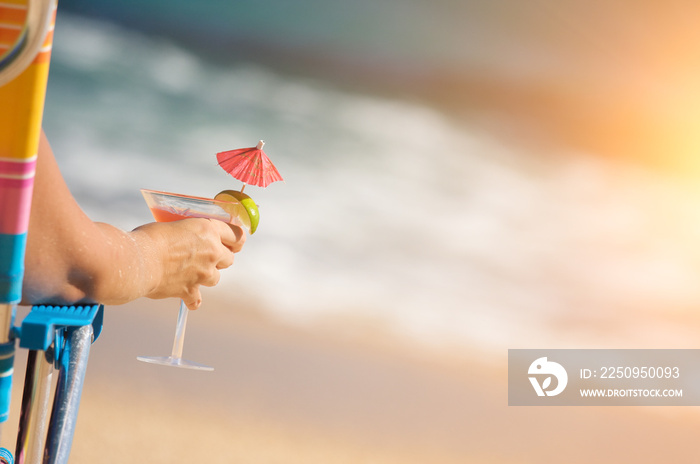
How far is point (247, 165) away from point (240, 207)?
22 cm

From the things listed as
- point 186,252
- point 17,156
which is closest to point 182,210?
point 186,252

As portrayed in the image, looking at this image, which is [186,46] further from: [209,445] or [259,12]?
[209,445]

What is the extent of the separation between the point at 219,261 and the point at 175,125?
2.10 meters

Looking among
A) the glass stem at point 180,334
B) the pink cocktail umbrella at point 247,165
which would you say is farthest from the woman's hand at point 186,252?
the pink cocktail umbrella at point 247,165

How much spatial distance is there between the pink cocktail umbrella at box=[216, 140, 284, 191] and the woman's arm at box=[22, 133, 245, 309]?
1.32 ft

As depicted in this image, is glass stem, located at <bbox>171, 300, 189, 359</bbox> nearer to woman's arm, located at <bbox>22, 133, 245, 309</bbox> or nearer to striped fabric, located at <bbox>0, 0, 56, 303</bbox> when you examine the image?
woman's arm, located at <bbox>22, 133, 245, 309</bbox>

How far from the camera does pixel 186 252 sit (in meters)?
0.79

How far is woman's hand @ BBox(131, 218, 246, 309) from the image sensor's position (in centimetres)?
72

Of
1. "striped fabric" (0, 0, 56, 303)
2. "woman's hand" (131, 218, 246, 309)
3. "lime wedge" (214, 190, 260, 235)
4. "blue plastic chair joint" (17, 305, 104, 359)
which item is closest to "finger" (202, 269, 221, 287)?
"woman's hand" (131, 218, 246, 309)

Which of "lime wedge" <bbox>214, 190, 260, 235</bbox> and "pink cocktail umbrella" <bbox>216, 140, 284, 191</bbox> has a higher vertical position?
"pink cocktail umbrella" <bbox>216, 140, 284, 191</bbox>

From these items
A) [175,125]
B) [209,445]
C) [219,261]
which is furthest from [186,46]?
[219,261]

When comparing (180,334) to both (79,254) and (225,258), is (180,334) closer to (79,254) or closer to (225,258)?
(225,258)

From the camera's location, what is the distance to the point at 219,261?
35.2 inches

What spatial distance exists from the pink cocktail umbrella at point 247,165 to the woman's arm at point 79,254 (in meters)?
0.40
